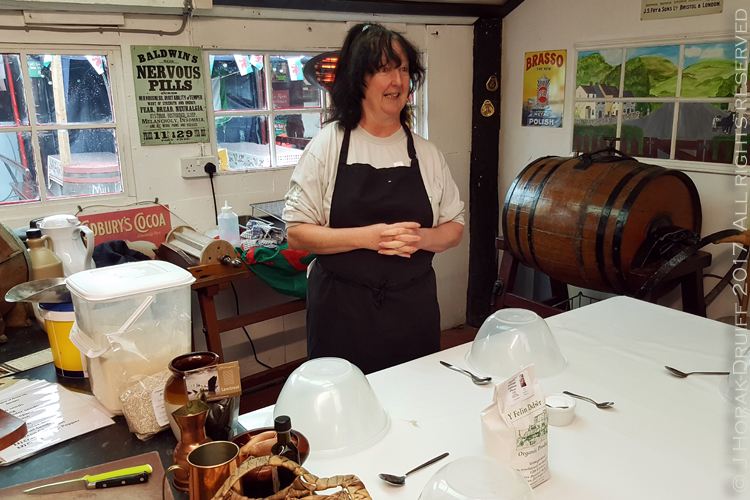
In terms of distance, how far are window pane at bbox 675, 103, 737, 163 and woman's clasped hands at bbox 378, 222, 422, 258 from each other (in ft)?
6.28

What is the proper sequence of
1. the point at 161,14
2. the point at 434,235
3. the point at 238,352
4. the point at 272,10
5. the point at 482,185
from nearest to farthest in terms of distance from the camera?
1. the point at 434,235
2. the point at 161,14
3. the point at 272,10
4. the point at 238,352
5. the point at 482,185

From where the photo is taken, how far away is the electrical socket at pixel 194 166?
2967 millimetres

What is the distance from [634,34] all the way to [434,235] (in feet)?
6.78

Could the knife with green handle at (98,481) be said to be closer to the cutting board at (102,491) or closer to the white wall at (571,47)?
the cutting board at (102,491)

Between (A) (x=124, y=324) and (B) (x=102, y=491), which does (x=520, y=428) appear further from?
(A) (x=124, y=324)

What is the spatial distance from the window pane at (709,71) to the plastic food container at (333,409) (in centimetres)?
254

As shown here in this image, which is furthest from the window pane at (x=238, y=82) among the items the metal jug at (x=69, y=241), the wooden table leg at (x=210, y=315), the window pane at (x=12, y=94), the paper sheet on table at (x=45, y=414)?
the paper sheet on table at (x=45, y=414)

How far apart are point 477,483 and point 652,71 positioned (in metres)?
2.92

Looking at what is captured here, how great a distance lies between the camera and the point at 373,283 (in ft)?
6.33

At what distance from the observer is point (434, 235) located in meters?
1.93

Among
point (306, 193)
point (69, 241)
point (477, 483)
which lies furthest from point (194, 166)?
point (477, 483)

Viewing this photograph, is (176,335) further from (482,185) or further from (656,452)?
(482,185)

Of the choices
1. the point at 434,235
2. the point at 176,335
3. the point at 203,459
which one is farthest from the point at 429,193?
the point at 203,459

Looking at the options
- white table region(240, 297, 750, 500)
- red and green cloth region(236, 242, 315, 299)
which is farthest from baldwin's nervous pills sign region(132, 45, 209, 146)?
white table region(240, 297, 750, 500)
